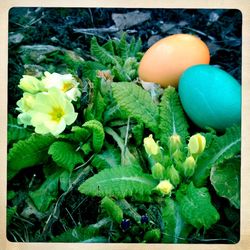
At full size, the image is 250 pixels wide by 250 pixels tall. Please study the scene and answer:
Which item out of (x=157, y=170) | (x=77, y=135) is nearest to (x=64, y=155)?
(x=77, y=135)

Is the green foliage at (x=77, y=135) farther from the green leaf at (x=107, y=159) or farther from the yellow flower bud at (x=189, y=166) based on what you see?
the yellow flower bud at (x=189, y=166)

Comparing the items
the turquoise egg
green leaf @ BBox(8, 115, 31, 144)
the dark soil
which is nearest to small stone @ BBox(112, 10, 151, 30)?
the dark soil

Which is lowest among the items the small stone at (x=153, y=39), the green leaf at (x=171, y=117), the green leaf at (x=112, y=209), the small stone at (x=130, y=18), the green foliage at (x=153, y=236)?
the green foliage at (x=153, y=236)

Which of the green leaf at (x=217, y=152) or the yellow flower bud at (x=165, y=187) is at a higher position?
the green leaf at (x=217, y=152)

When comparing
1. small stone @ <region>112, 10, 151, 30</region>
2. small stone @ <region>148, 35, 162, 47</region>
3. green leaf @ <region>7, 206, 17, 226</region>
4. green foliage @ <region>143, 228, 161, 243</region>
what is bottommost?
green foliage @ <region>143, 228, 161, 243</region>

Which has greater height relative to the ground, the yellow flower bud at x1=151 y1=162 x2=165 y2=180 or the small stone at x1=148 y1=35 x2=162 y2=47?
the small stone at x1=148 y1=35 x2=162 y2=47

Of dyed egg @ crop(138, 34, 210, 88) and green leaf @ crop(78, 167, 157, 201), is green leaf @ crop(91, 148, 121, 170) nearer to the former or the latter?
green leaf @ crop(78, 167, 157, 201)

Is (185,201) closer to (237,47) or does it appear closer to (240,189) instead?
(240,189)

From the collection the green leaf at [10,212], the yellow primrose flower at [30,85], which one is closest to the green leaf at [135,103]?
the yellow primrose flower at [30,85]
